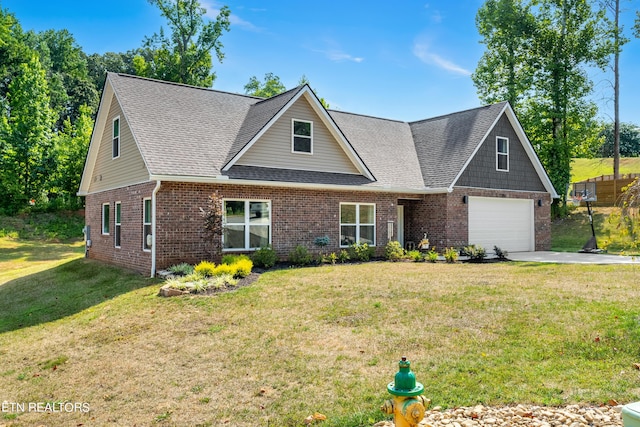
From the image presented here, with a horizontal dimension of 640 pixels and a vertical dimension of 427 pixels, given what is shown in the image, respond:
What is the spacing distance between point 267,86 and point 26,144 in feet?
63.1

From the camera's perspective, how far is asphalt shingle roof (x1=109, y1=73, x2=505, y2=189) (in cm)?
1463

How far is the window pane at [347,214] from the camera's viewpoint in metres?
17.4

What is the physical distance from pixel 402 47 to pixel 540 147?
18162 mm

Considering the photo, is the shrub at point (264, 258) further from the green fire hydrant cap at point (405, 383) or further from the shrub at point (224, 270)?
the green fire hydrant cap at point (405, 383)

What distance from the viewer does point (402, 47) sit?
18172 mm

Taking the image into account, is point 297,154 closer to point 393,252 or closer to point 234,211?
point 234,211

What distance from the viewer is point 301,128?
16.8 m

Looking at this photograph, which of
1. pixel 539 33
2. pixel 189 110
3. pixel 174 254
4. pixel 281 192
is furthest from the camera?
pixel 539 33

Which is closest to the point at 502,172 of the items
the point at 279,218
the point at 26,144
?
the point at 279,218

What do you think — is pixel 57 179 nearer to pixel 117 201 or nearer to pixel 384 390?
pixel 117 201

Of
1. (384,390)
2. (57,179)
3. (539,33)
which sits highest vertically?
(539,33)

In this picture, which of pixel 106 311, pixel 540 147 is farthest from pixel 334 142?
pixel 540 147

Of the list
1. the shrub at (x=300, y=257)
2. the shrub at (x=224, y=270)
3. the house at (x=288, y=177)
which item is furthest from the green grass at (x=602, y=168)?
the shrub at (x=224, y=270)

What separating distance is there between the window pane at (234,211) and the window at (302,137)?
2907 mm
